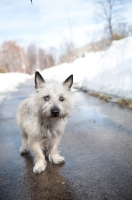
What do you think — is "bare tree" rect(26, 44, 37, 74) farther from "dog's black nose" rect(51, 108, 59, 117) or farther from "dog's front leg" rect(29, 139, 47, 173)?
"dog's black nose" rect(51, 108, 59, 117)

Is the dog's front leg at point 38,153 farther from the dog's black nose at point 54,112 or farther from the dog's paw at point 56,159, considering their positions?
the dog's black nose at point 54,112

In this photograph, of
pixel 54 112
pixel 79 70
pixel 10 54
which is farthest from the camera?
pixel 10 54

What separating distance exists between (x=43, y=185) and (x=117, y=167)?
1.22m

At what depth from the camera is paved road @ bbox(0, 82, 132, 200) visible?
3.32 meters

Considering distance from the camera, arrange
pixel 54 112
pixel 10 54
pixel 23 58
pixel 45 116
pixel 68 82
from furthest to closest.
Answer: pixel 23 58
pixel 10 54
pixel 68 82
pixel 45 116
pixel 54 112

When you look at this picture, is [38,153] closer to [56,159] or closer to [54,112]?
[56,159]

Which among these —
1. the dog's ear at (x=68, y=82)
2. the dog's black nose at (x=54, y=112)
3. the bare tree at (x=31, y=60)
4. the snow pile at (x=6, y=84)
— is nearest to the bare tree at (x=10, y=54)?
the bare tree at (x=31, y=60)

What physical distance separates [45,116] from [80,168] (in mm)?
1018

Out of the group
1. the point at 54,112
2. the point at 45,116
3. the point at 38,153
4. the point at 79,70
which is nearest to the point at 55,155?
the point at 38,153

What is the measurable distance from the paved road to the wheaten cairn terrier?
0.27m

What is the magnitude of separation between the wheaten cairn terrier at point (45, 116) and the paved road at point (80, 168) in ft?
0.87

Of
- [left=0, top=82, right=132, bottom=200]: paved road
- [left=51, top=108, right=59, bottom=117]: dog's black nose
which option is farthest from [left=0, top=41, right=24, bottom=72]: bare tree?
[left=51, top=108, right=59, bottom=117]: dog's black nose

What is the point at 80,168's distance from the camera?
407 cm

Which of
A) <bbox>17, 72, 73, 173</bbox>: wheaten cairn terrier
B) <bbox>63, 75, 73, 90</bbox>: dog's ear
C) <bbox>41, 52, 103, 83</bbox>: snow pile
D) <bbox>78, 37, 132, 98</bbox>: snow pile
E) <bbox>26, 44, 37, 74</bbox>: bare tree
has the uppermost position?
<bbox>63, 75, 73, 90</bbox>: dog's ear
